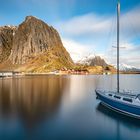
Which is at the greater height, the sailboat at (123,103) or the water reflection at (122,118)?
the sailboat at (123,103)

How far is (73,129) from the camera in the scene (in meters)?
27.7

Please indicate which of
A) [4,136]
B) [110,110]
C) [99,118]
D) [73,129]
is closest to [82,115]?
[99,118]

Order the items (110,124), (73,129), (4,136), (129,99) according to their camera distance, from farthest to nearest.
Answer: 1. (129,99)
2. (110,124)
3. (73,129)
4. (4,136)

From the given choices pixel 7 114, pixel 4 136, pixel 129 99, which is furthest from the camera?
pixel 7 114

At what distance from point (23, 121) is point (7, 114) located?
5746 mm

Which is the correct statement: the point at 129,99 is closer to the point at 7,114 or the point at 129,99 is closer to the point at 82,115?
the point at 82,115

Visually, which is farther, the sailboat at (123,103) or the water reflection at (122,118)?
the sailboat at (123,103)

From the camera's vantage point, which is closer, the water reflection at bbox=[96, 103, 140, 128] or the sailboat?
the water reflection at bbox=[96, 103, 140, 128]

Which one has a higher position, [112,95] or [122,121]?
[112,95]

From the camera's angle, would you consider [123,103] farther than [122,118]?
Yes

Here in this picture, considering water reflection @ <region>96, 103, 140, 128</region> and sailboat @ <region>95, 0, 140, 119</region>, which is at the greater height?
sailboat @ <region>95, 0, 140, 119</region>

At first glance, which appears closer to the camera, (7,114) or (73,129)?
(73,129)

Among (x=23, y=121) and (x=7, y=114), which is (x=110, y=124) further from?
(x=7, y=114)

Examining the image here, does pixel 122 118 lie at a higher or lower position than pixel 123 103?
lower
